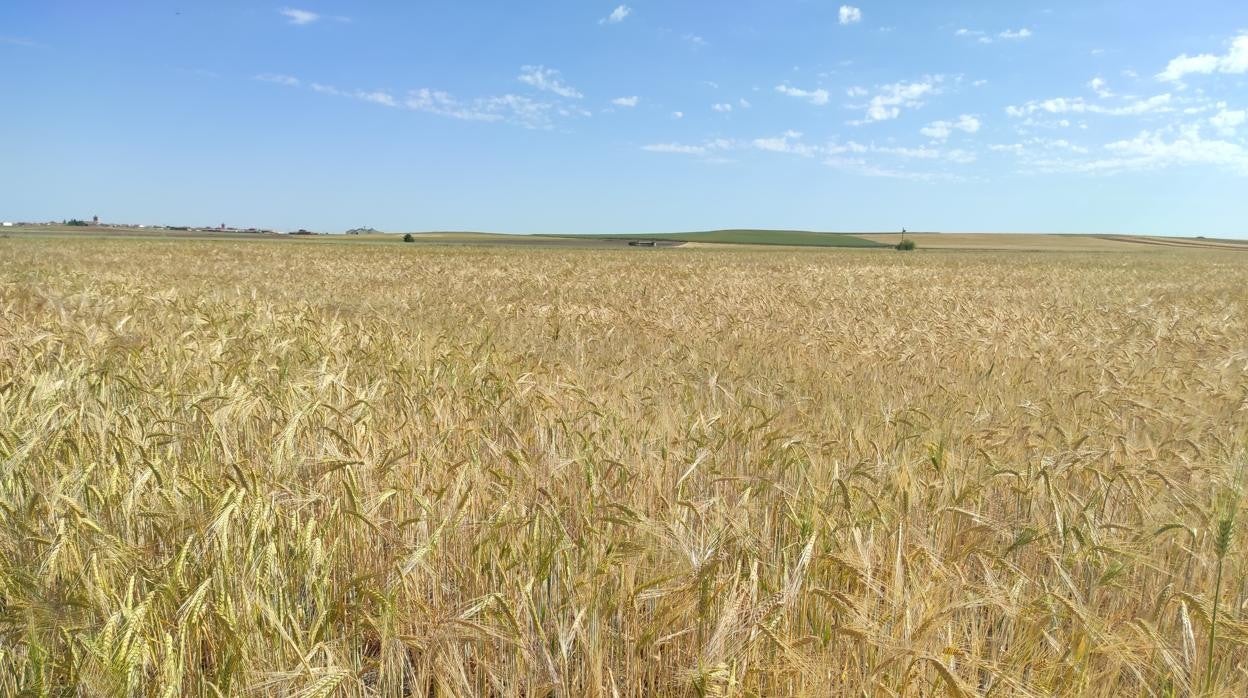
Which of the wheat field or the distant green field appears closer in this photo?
the wheat field

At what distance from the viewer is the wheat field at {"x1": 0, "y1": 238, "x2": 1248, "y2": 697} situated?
5.17ft

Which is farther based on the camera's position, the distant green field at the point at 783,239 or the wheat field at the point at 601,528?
the distant green field at the point at 783,239

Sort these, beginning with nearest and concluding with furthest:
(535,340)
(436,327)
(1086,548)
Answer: (1086,548) → (535,340) → (436,327)

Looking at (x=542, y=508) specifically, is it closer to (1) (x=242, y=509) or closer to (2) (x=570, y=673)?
(2) (x=570, y=673)

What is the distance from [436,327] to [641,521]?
5536 millimetres

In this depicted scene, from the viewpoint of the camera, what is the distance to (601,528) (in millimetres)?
2158

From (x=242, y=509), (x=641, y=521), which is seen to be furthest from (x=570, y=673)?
(x=242, y=509)

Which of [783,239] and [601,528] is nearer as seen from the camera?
[601,528]

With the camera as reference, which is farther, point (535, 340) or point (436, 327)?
point (436, 327)

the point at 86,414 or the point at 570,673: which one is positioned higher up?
the point at 86,414

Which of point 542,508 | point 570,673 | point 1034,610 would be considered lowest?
point 570,673

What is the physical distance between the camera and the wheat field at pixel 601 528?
1.58m

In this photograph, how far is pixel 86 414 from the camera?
295cm

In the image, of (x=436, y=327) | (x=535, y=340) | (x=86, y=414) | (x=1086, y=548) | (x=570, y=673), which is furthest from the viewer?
(x=436, y=327)
